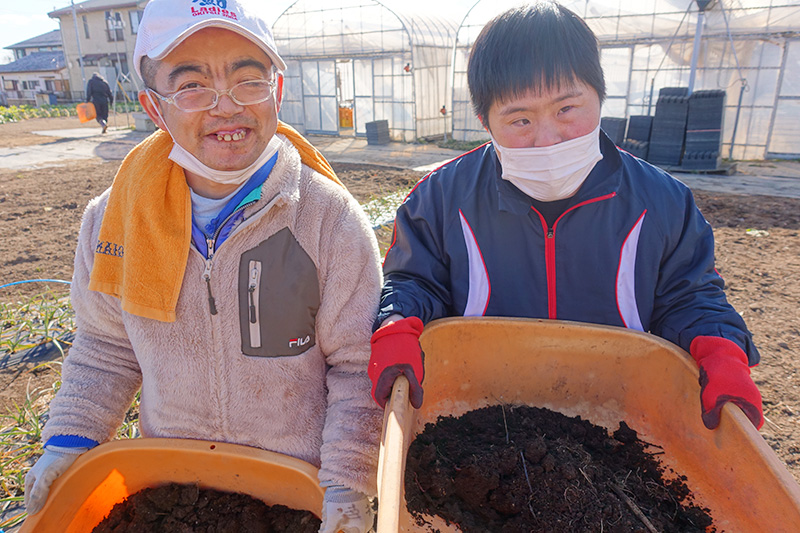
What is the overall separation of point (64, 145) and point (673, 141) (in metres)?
13.1

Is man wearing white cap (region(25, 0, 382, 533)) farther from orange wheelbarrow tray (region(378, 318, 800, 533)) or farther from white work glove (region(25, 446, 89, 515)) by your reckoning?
orange wheelbarrow tray (region(378, 318, 800, 533))

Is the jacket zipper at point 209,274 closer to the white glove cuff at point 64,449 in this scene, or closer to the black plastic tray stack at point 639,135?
the white glove cuff at point 64,449

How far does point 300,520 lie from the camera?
1205 millimetres

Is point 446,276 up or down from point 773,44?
down

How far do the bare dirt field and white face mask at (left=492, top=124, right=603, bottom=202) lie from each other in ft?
5.35

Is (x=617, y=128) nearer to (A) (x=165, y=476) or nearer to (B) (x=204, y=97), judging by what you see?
(B) (x=204, y=97)

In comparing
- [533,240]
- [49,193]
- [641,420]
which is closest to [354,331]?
[533,240]

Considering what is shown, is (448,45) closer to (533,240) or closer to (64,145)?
(64,145)

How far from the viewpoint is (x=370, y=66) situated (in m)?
13.5

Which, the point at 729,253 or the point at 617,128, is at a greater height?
the point at 617,128

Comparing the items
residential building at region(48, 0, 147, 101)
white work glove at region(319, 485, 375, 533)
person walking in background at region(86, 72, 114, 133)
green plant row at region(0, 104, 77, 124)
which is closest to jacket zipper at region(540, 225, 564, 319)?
white work glove at region(319, 485, 375, 533)

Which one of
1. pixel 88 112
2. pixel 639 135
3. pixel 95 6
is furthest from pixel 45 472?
pixel 95 6

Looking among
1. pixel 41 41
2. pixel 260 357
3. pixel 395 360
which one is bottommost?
pixel 260 357

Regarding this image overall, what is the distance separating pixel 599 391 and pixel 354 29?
13.4 metres
